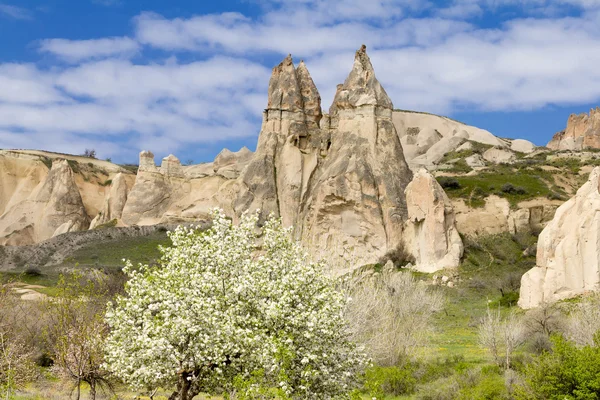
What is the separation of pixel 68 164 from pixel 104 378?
77.1m

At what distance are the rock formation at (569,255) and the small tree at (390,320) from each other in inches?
193

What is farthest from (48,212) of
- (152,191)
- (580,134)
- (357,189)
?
(580,134)

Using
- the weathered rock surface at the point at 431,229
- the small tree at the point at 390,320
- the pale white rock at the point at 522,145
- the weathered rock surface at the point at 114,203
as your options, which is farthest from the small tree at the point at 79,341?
the pale white rock at the point at 522,145

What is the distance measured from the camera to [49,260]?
7162 centimetres

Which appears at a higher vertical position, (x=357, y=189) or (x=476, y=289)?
(x=357, y=189)

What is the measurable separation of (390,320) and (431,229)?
67.8ft

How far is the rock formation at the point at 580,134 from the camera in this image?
120119 mm

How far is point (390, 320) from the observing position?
31609 millimetres

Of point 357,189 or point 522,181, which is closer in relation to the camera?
point 357,189

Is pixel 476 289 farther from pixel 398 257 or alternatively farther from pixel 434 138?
pixel 434 138

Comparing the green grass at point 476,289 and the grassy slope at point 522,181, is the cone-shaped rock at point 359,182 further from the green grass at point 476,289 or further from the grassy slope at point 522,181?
the grassy slope at point 522,181

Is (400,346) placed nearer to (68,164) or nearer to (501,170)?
(501,170)

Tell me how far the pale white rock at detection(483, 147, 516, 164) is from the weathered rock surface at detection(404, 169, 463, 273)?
53.1m

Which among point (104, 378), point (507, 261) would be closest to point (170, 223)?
point (507, 261)
